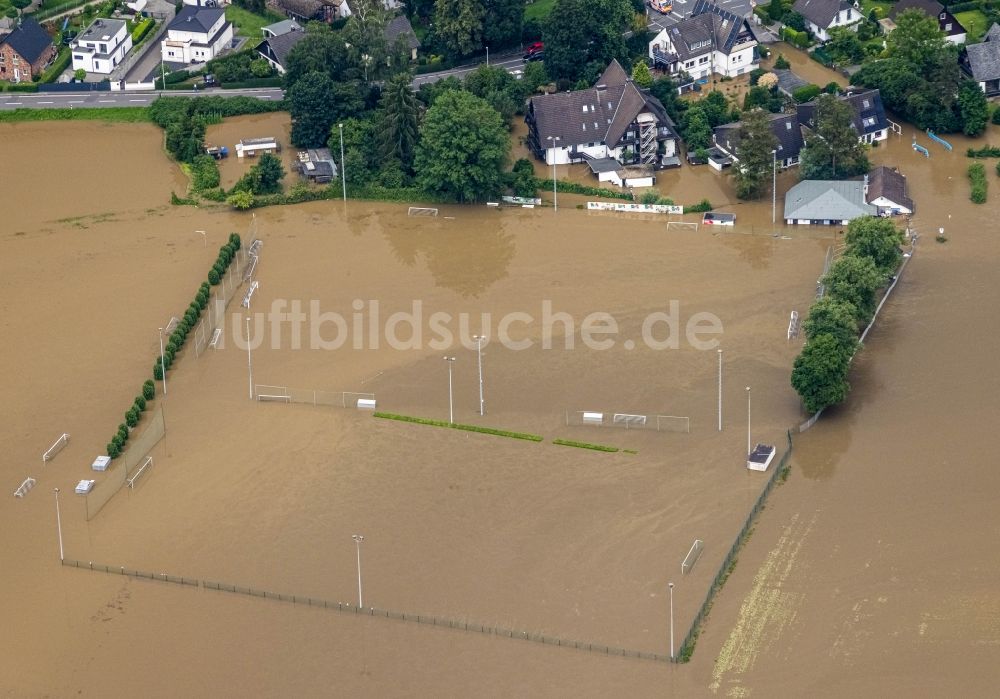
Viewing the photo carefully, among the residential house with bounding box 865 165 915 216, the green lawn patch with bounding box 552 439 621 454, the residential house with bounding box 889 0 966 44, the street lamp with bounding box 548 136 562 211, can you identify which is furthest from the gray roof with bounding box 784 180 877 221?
the green lawn patch with bounding box 552 439 621 454

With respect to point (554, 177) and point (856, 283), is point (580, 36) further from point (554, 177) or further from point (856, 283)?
point (856, 283)

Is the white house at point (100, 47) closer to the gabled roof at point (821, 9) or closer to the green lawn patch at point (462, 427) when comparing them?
the gabled roof at point (821, 9)

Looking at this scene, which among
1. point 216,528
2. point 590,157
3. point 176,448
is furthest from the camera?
point 590,157

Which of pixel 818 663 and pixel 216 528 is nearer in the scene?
pixel 818 663

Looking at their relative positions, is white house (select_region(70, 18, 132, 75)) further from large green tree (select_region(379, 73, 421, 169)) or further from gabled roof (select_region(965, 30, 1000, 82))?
gabled roof (select_region(965, 30, 1000, 82))

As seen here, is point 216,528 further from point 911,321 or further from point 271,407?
point 911,321

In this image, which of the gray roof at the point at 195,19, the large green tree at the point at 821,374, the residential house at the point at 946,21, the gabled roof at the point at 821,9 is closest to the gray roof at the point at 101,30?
the gray roof at the point at 195,19

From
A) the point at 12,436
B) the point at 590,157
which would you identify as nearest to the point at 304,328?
the point at 12,436
